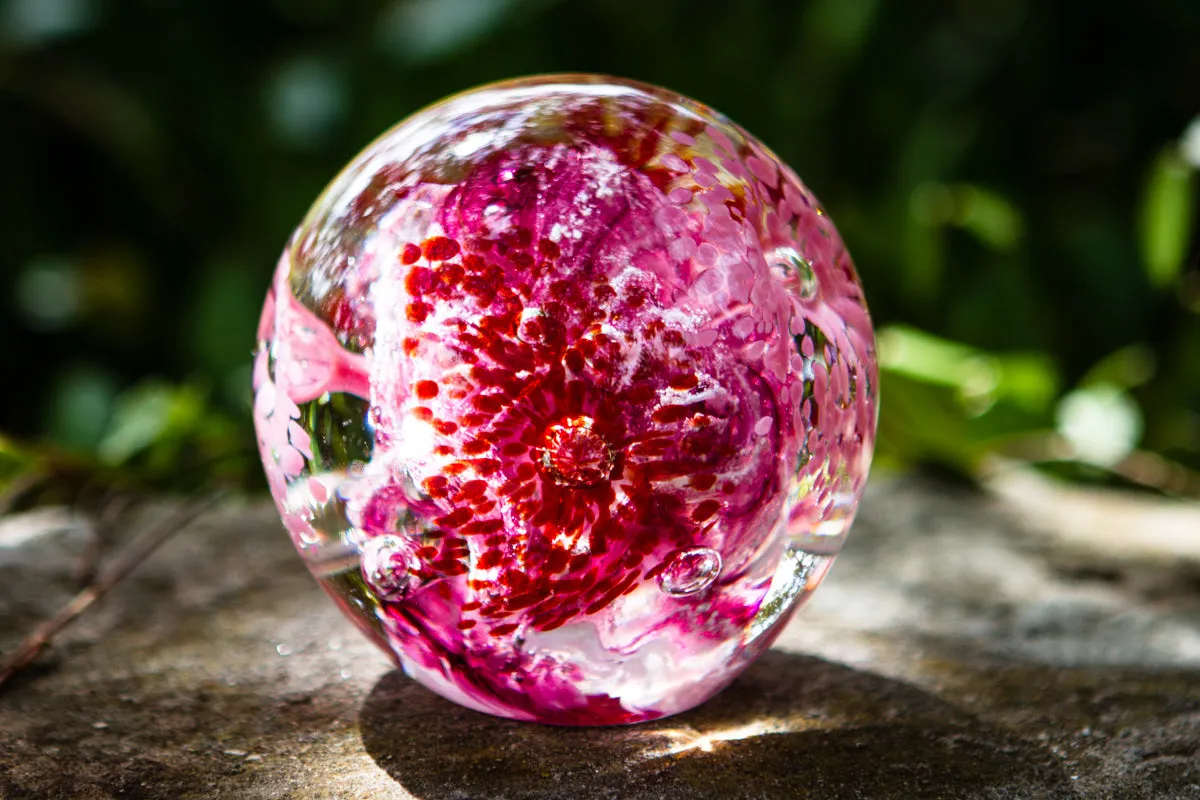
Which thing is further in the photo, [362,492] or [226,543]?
[226,543]

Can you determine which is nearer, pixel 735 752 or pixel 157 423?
pixel 735 752

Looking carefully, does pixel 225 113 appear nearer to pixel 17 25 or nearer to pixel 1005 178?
pixel 17 25

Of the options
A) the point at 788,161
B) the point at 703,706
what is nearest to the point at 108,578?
the point at 703,706

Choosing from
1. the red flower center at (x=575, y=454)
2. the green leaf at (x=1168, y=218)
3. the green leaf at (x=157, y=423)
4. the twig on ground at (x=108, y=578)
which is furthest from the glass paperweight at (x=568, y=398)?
the green leaf at (x=1168, y=218)

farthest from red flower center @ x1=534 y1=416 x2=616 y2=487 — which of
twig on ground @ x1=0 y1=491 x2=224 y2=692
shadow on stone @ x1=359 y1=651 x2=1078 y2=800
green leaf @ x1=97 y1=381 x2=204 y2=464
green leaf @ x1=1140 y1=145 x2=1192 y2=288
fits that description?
green leaf @ x1=1140 y1=145 x2=1192 y2=288

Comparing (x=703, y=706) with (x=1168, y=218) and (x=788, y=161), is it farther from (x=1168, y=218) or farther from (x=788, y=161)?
(x=788, y=161)

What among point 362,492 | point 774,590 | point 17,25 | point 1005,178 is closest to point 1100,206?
point 1005,178
